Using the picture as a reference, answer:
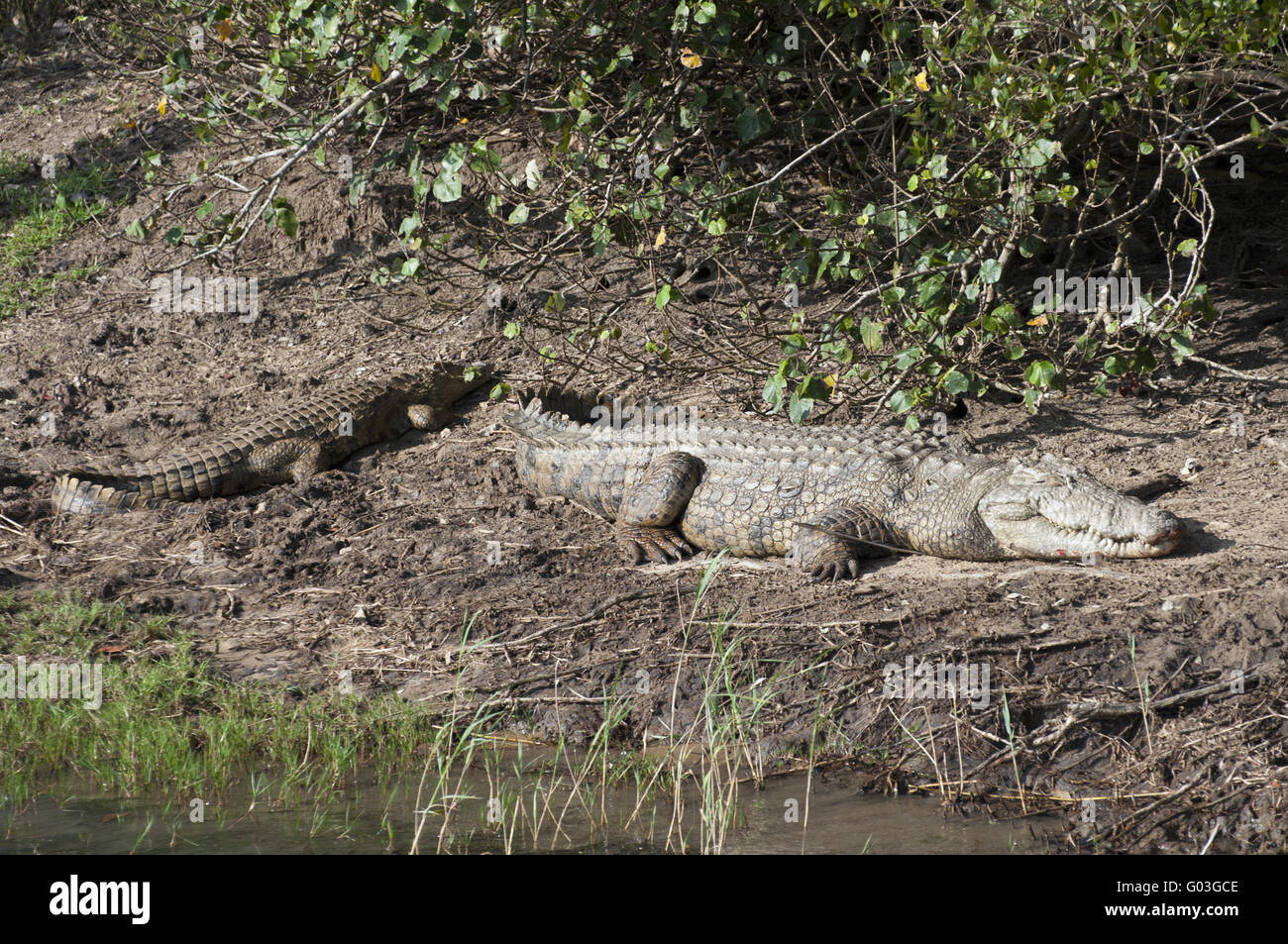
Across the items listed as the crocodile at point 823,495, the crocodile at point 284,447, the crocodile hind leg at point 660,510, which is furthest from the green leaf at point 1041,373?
the crocodile at point 284,447

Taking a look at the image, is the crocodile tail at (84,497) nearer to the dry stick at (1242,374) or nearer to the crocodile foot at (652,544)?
the crocodile foot at (652,544)

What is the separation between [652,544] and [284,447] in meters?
2.53

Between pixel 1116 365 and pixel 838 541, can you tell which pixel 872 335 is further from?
pixel 1116 365

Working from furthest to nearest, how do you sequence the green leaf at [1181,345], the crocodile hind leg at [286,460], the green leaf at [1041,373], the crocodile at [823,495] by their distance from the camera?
the crocodile hind leg at [286,460] < the green leaf at [1181,345] < the green leaf at [1041,373] < the crocodile at [823,495]

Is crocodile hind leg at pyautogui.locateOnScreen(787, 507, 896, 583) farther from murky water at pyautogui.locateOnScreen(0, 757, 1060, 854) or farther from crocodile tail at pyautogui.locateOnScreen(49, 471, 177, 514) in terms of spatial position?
crocodile tail at pyautogui.locateOnScreen(49, 471, 177, 514)

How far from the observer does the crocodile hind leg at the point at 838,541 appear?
17.5 ft

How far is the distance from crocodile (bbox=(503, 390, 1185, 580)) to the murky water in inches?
60.8

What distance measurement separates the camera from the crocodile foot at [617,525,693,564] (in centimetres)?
580

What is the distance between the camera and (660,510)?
19.4ft

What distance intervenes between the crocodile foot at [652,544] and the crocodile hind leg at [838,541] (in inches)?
23.0

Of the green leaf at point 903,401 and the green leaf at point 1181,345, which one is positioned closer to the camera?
the green leaf at point 1181,345

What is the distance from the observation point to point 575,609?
17.2ft

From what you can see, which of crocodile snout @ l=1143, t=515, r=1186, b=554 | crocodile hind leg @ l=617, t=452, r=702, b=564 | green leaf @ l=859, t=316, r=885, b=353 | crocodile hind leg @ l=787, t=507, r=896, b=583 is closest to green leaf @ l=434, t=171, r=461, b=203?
crocodile hind leg @ l=617, t=452, r=702, b=564

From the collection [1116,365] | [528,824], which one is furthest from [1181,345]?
[528,824]
